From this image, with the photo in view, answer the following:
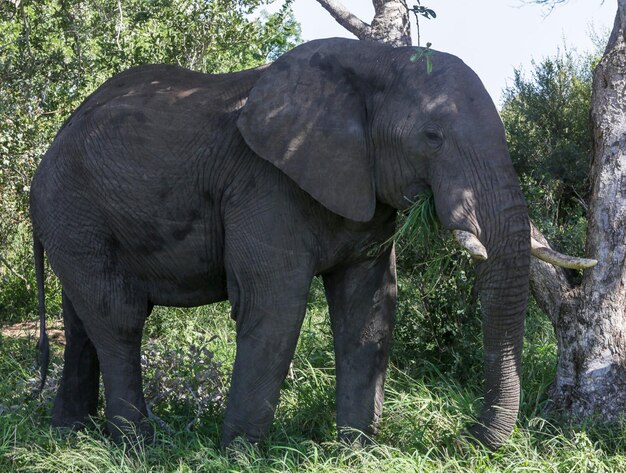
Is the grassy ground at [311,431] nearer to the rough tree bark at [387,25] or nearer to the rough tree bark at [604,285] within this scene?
the rough tree bark at [604,285]

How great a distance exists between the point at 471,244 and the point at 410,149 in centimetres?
68

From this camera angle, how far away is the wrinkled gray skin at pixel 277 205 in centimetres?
479

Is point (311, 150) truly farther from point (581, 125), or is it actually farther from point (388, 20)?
point (581, 125)

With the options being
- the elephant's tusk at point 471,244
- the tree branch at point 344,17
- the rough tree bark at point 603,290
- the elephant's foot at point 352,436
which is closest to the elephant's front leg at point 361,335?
the elephant's foot at point 352,436

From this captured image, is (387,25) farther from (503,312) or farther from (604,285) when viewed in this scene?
(503,312)

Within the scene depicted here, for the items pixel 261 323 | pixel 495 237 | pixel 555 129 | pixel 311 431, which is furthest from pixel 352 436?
pixel 555 129

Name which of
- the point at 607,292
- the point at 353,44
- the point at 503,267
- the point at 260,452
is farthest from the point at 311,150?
the point at 607,292

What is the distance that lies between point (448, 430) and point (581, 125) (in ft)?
27.1

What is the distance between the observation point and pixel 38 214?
5.84m

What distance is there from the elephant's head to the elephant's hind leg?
1864 millimetres

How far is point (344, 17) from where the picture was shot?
8.32 meters

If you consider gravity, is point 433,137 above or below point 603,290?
above

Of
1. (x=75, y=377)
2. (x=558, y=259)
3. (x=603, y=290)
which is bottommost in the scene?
(x=75, y=377)

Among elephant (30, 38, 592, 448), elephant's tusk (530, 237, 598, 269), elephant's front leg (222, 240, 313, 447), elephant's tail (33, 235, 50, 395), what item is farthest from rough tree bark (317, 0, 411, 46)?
elephant's tusk (530, 237, 598, 269)
